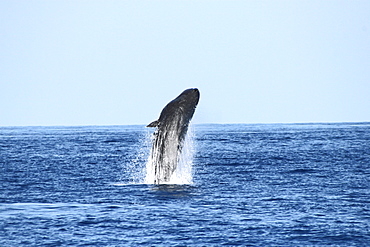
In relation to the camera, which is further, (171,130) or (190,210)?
(171,130)

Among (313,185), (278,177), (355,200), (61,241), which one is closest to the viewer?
(61,241)

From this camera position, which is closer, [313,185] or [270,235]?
[270,235]

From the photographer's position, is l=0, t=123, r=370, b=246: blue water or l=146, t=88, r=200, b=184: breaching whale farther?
l=146, t=88, r=200, b=184: breaching whale

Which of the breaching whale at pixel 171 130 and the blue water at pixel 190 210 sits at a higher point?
the breaching whale at pixel 171 130

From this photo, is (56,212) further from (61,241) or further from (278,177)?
(278,177)

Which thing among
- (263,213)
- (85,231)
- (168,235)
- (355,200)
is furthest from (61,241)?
(355,200)

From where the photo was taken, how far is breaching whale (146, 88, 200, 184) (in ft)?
78.4

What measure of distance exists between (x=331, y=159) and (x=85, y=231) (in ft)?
101

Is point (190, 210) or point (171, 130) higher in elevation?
point (171, 130)

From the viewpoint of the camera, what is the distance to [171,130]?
2480 cm

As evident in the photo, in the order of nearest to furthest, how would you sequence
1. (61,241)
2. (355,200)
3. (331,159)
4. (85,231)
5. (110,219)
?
1. (61,241)
2. (85,231)
3. (110,219)
4. (355,200)
5. (331,159)

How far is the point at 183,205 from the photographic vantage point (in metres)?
22.3

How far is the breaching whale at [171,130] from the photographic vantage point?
23.9 meters

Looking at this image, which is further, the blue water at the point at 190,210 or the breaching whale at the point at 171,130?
the breaching whale at the point at 171,130
